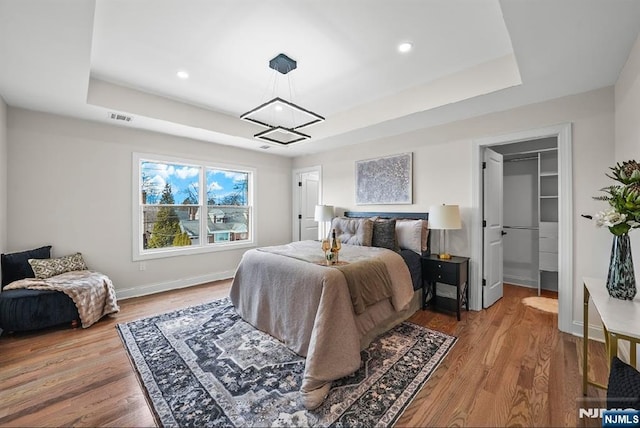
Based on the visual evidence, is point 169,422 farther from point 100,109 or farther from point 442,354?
point 100,109

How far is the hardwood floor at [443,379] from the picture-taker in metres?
1.69

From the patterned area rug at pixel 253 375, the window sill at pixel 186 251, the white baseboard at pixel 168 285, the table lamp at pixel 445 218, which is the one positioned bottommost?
the patterned area rug at pixel 253 375

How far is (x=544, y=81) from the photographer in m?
2.56

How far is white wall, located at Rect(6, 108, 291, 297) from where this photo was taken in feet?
10.6

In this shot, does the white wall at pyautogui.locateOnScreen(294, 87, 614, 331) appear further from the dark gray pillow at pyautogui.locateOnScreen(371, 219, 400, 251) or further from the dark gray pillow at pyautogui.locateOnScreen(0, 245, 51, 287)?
the dark gray pillow at pyautogui.locateOnScreen(0, 245, 51, 287)

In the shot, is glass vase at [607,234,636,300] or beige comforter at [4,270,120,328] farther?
beige comforter at [4,270,120,328]

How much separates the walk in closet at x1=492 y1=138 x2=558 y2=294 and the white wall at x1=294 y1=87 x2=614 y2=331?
132 cm

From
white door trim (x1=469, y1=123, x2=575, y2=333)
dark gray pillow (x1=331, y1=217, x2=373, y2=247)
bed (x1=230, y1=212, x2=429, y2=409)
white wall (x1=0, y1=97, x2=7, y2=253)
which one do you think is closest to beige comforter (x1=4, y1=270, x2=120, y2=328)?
white wall (x1=0, y1=97, x2=7, y2=253)

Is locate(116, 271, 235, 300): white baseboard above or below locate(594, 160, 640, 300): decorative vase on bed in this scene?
below

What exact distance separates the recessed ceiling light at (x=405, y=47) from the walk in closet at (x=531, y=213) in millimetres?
2824

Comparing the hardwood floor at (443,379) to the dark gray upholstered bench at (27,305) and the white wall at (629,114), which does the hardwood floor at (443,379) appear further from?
the white wall at (629,114)

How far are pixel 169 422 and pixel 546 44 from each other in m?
3.71

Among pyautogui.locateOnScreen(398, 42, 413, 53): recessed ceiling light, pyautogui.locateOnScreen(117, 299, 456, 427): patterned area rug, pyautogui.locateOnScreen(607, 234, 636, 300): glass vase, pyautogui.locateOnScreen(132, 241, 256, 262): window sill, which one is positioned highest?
pyautogui.locateOnScreen(398, 42, 413, 53): recessed ceiling light

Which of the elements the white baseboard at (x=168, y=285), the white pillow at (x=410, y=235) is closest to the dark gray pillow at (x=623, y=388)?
the white pillow at (x=410, y=235)
